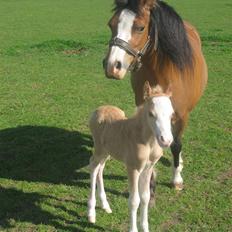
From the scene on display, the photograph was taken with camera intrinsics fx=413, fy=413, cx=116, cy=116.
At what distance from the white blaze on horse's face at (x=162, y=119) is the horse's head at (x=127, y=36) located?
74cm

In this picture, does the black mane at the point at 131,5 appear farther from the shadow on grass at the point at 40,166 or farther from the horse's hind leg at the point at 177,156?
the shadow on grass at the point at 40,166

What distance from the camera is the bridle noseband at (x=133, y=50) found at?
4.01 m

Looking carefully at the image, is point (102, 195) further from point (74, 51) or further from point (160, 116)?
point (74, 51)

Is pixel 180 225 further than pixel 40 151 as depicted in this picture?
No

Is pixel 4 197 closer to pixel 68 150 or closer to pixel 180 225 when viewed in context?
pixel 68 150

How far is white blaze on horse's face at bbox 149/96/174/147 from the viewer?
10.6 ft

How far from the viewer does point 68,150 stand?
646cm

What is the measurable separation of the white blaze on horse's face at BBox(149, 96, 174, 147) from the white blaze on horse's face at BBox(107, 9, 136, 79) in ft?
2.28

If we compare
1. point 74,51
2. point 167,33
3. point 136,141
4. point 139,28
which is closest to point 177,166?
point 136,141

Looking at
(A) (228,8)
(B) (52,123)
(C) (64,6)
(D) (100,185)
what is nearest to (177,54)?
(D) (100,185)

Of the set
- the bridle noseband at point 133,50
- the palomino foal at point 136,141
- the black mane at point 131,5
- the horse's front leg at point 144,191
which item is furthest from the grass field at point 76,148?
the black mane at point 131,5

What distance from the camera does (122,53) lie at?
13.1 ft

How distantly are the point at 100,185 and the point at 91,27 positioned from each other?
16888mm

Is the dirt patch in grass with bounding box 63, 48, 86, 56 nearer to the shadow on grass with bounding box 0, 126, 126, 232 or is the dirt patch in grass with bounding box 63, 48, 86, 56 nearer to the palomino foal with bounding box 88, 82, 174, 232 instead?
the shadow on grass with bounding box 0, 126, 126, 232
